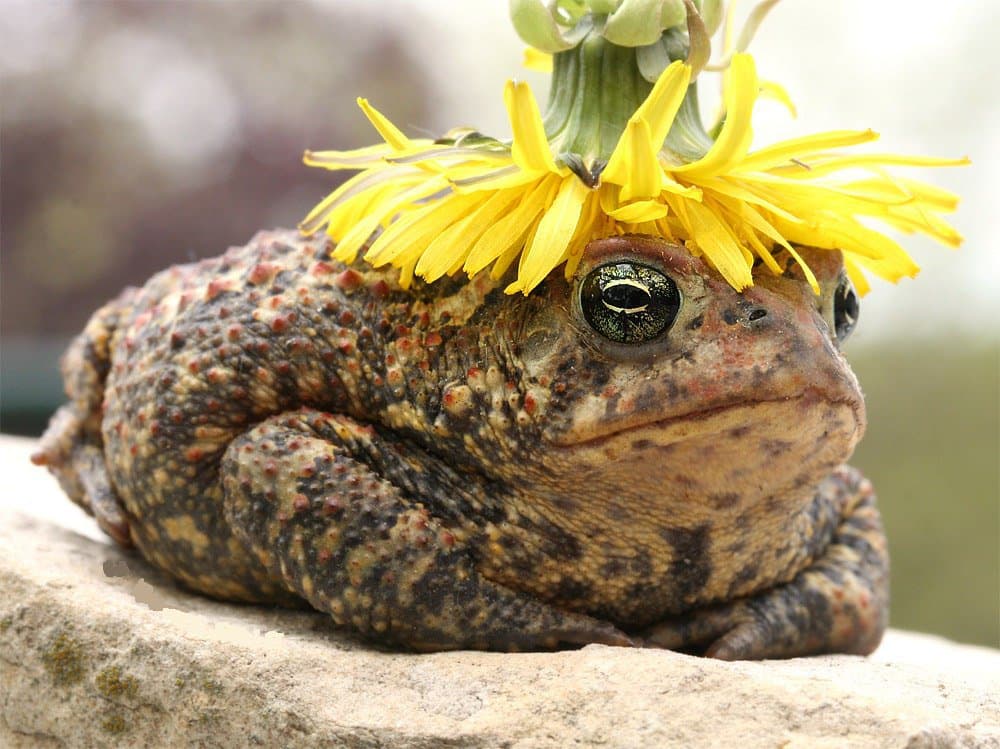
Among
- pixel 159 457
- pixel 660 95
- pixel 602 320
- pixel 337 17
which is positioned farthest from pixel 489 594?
pixel 337 17

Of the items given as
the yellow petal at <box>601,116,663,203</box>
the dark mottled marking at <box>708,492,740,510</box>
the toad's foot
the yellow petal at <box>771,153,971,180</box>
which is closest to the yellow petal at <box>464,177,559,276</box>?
the yellow petal at <box>601,116,663,203</box>

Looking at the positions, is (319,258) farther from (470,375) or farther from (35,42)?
(35,42)

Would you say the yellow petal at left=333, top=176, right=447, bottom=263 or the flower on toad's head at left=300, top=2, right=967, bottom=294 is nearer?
the flower on toad's head at left=300, top=2, right=967, bottom=294

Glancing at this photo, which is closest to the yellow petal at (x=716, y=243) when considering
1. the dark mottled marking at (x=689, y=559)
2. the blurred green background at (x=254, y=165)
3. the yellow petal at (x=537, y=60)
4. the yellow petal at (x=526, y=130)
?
the yellow petal at (x=526, y=130)

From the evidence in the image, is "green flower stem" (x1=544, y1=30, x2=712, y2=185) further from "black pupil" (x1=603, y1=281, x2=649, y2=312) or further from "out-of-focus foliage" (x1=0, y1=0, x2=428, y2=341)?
"out-of-focus foliage" (x1=0, y1=0, x2=428, y2=341)

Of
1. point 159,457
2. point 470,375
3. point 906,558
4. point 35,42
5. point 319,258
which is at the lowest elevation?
point 906,558
